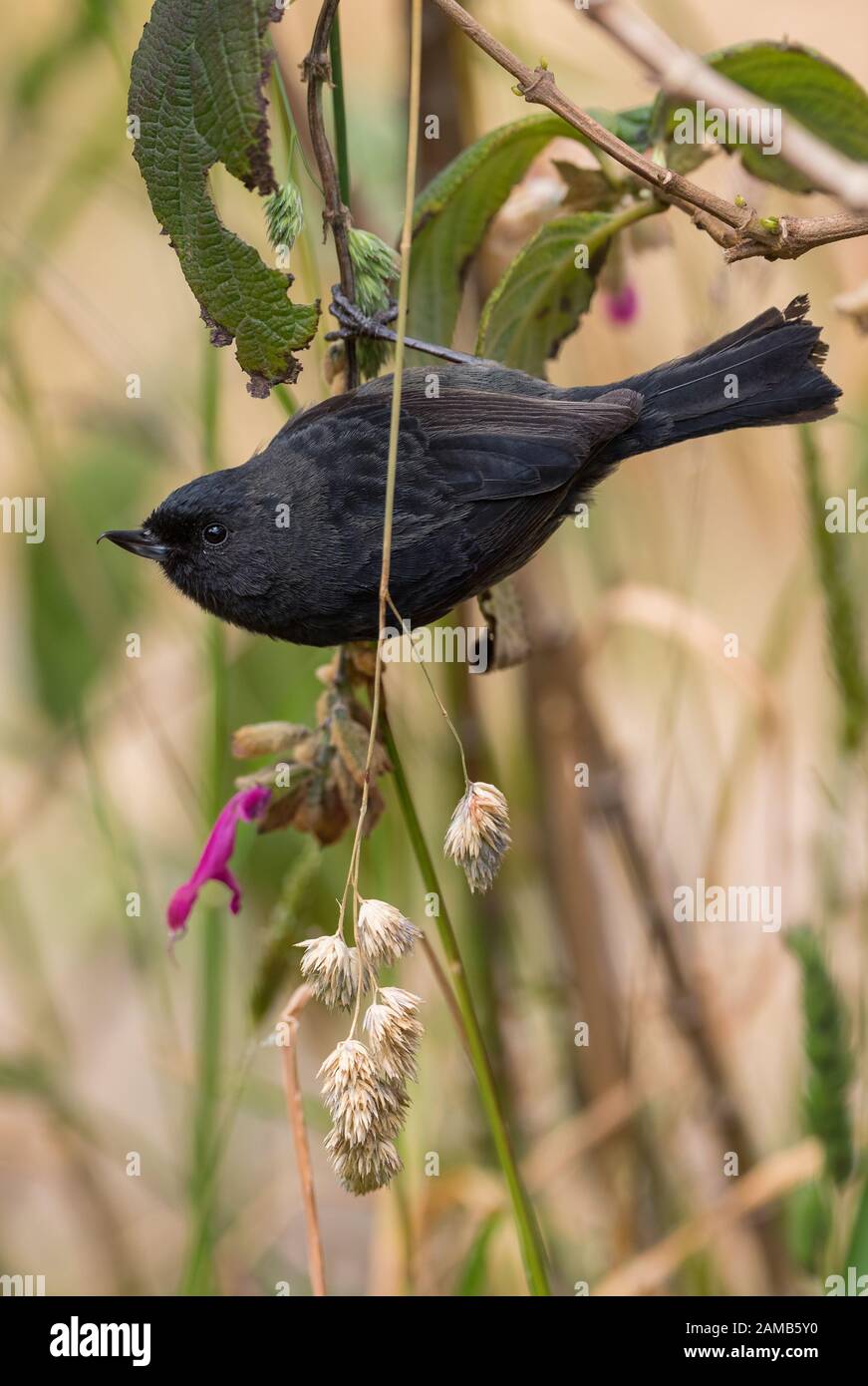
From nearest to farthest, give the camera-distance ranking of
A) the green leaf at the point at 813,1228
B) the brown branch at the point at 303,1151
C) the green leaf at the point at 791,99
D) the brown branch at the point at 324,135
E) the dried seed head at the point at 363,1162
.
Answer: the dried seed head at the point at 363,1162, the brown branch at the point at 324,135, the brown branch at the point at 303,1151, the green leaf at the point at 791,99, the green leaf at the point at 813,1228

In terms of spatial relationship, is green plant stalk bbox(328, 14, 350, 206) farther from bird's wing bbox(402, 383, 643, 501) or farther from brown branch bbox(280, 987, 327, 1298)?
brown branch bbox(280, 987, 327, 1298)

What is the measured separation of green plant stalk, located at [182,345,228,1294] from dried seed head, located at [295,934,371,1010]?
20.4 inches

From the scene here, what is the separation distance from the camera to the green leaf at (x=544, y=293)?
4.39 feet

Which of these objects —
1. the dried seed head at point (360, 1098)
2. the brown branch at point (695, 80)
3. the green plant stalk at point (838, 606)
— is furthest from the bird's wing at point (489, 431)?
the dried seed head at point (360, 1098)

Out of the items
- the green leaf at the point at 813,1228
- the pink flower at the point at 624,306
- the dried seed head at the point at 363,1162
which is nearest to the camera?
the dried seed head at the point at 363,1162

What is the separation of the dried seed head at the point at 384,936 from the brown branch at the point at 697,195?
60 cm

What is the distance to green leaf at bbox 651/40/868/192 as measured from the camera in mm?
1321

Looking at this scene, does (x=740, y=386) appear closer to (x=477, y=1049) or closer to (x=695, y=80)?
(x=695, y=80)

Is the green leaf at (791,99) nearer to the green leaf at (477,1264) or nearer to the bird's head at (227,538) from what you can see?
the bird's head at (227,538)

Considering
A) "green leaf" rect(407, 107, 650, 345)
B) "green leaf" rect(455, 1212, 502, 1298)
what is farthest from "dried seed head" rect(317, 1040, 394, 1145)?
"green leaf" rect(407, 107, 650, 345)

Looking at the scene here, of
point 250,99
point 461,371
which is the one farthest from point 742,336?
point 250,99

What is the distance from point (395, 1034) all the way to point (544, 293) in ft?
2.72

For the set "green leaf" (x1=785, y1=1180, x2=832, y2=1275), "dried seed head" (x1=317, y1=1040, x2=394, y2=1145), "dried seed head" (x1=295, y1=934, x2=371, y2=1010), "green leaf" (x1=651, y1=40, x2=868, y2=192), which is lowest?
"green leaf" (x1=785, y1=1180, x2=832, y2=1275)
